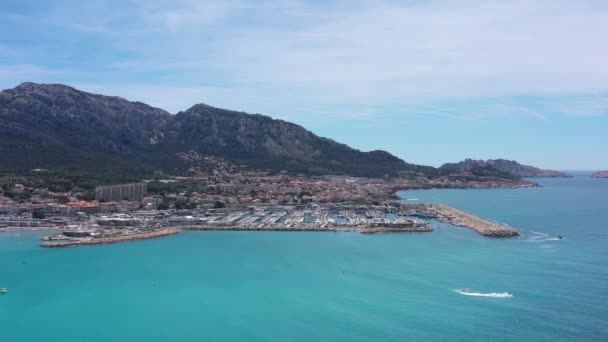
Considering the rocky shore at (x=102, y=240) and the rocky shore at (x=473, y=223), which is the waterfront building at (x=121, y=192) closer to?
the rocky shore at (x=102, y=240)

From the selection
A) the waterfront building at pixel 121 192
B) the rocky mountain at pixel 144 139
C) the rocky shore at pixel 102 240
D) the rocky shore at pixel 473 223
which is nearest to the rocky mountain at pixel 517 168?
the rocky mountain at pixel 144 139

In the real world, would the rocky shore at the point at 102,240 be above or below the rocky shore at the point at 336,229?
below

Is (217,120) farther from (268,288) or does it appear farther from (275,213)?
(268,288)

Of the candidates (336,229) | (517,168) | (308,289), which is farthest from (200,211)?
(517,168)

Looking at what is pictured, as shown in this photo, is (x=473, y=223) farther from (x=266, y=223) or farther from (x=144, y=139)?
(x=144, y=139)

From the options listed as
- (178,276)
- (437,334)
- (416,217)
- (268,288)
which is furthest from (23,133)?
(437,334)

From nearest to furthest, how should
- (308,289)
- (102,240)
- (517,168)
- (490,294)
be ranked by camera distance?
(490,294) < (308,289) < (102,240) < (517,168)
